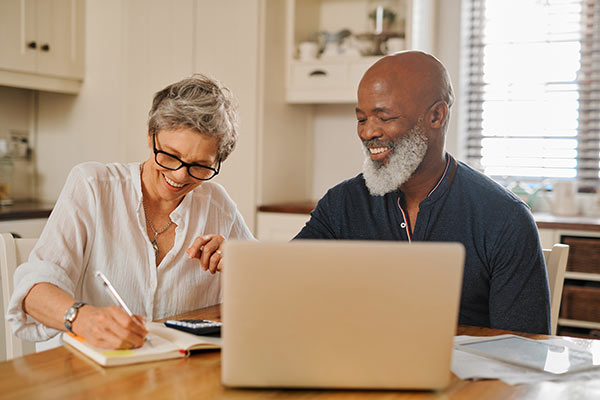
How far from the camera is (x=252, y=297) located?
90cm

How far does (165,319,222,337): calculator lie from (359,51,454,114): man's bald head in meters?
0.80

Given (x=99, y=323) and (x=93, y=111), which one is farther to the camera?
(x=93, y=111)

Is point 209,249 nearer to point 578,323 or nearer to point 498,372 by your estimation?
point 498,372

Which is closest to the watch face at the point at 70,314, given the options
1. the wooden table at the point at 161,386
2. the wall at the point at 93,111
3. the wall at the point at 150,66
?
the wooden table at the point at 161,386

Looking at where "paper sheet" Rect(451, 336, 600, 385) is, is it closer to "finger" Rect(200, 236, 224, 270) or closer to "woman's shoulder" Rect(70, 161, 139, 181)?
"finger" Rect(200, 236, 224, 270)

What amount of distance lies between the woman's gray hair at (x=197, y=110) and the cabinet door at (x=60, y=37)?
7.11 feet

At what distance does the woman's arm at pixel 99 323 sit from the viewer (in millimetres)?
1094

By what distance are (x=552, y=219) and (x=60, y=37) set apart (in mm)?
2694

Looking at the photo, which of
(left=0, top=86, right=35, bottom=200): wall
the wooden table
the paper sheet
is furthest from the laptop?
A: (left=0, top=86, right=35, bottom=200): wall


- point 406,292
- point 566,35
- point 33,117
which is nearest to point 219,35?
point 33,117

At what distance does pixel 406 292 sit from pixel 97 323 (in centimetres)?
55

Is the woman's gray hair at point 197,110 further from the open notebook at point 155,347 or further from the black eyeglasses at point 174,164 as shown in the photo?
the open notebook at point 155,347

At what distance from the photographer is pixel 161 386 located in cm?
97

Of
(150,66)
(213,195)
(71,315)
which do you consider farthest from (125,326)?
(150,66)
